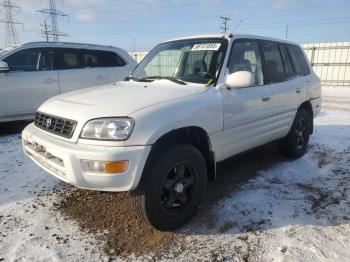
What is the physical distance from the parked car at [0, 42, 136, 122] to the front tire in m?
4.78

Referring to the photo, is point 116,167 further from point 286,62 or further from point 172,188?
point 286,62

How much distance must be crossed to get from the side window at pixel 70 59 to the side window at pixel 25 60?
0.56 m

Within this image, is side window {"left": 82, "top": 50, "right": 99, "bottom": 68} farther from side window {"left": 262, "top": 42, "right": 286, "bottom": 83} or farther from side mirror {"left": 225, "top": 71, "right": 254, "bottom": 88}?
side mirror {"left": 225, "top": 71, "right": 254, "bottom": 88}

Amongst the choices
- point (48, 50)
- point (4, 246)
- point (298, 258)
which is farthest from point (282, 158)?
point (48, 50)

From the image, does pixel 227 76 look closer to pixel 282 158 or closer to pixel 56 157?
pixel 56 157

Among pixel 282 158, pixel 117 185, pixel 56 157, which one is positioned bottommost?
pixel 282 158

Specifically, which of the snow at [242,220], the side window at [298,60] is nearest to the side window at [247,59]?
the side window at [298,60]

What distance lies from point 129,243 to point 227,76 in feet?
6.47

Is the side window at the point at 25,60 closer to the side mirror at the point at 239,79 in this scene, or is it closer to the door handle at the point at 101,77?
the door handle at the point at 101,77

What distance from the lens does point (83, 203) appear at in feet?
12.0

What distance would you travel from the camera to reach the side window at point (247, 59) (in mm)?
3662

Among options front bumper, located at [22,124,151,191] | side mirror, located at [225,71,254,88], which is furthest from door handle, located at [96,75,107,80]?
front bumper, located at [22,124,151,191]

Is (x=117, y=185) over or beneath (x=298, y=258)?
over

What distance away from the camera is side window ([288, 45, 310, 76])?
16.4ft
